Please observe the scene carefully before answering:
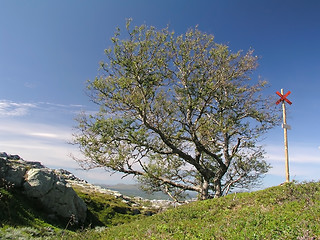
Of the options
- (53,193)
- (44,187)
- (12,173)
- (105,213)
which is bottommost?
(105,213)

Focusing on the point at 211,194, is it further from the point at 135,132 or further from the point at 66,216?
the point at 66,216

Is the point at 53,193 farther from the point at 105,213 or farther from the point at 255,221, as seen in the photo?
the point at 255,221

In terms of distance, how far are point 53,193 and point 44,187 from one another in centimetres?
111

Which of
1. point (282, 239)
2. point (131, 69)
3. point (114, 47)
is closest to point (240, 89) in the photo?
point (131, 69)

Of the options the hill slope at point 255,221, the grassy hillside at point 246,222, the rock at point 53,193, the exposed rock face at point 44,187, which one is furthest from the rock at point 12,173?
the hill slope at point 255,221

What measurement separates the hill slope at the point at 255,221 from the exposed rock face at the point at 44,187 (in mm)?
11462

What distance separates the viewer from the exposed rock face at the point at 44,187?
21.5 metres

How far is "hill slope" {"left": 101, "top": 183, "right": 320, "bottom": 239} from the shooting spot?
8969 mm

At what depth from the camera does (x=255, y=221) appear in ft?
35.1

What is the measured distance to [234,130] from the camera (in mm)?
25891

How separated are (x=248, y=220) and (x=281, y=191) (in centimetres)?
686

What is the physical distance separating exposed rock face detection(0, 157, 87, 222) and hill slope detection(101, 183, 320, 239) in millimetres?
11462

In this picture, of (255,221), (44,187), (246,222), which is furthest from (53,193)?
(255,221)

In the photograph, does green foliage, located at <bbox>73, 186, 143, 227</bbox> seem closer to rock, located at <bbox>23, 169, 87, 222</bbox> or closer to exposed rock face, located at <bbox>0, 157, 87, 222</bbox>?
rock, located at <bbox>23, 169, 87, 222</bbox>
